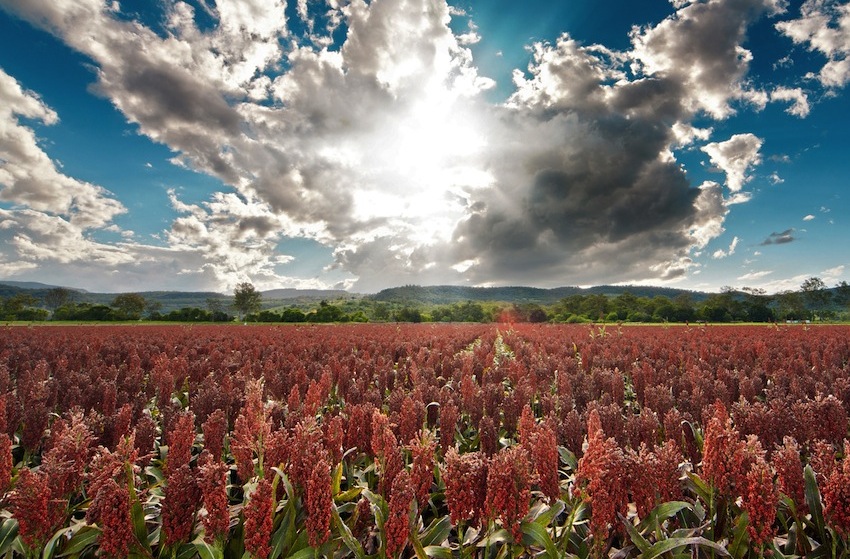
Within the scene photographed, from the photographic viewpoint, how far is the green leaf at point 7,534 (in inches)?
135

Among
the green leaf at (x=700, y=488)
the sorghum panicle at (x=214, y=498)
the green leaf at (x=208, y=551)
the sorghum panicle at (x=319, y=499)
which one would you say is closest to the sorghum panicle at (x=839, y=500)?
the green leaf at (x=700, y=488)

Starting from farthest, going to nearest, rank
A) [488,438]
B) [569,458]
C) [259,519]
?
[569,458] → [488,438] → [259,519]

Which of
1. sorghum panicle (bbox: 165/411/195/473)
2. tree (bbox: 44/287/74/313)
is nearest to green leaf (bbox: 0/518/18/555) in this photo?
sorghum panicle (bbox: 165/411/195/473)

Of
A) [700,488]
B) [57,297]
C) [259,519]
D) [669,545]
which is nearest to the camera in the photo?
[259,519]

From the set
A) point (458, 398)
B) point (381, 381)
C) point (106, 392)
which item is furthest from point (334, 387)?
point (106, 392)

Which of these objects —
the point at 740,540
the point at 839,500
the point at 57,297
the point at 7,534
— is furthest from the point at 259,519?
the point at 57,297

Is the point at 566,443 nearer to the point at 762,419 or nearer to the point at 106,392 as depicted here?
the point at 762,419

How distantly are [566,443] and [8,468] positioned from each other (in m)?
5.63

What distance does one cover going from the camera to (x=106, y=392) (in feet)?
20.0

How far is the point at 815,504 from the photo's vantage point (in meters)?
3.44

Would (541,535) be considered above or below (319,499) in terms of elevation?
below

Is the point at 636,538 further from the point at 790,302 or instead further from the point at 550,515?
the point at 790,302

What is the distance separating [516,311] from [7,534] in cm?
9963

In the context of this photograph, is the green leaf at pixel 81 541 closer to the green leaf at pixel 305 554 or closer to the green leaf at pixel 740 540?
the green leaf at pixel 305 554
